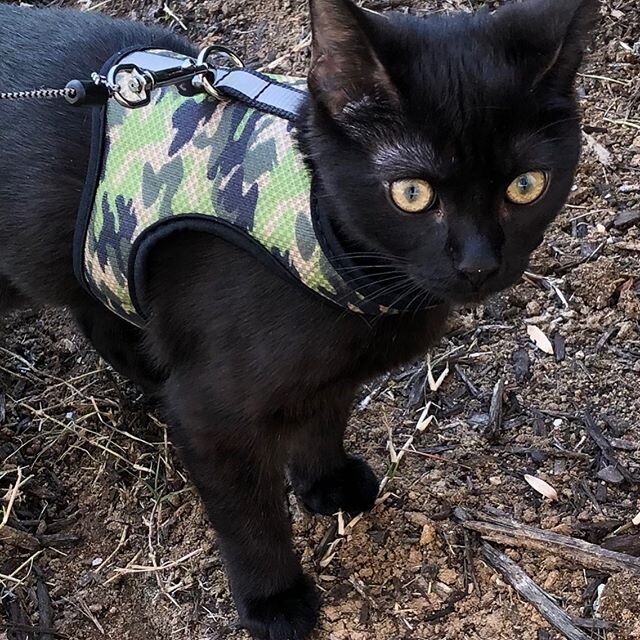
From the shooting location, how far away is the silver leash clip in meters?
1.48

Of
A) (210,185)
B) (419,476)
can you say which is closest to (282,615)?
(419,476)

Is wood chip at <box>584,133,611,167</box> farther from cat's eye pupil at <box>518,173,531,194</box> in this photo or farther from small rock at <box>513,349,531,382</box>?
cat's eye pupil at <box>518,173,531,194</box>

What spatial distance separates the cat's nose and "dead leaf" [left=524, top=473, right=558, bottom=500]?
0.81m

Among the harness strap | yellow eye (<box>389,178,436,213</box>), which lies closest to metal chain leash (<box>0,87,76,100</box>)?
the harness strap

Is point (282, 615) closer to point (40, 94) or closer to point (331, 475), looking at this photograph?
point (331, 475)

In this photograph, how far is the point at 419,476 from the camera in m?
2.00

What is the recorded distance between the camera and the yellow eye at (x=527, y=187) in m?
1.27

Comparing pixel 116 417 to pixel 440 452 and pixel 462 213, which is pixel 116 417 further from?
pixel 462 213

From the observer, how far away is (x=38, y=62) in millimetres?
1680

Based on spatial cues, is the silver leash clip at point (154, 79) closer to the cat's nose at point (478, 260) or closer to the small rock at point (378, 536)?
the cat's nose at point (478, 260)

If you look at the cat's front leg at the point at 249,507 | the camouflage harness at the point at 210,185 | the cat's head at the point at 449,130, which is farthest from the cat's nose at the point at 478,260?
the cat's front leg at the point at 249,507

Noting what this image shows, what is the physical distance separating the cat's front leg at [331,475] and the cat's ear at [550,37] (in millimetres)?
809

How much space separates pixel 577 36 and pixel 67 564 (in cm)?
138

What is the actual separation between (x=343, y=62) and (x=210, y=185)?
12.0 inches
